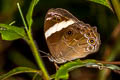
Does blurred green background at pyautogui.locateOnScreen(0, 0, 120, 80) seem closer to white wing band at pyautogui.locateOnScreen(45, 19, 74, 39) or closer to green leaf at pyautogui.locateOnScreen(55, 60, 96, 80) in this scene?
white wing band at pyautogui.locateOnScreen(45, 19, 74, 39)

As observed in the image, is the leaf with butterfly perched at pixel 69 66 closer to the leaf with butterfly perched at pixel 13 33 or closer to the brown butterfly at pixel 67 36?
the leaf with butterfly perched at pixel 13 33

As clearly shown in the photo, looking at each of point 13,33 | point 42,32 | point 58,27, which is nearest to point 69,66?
point 13,33

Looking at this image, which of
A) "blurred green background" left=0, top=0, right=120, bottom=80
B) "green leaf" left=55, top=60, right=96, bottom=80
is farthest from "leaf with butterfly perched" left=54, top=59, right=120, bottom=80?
"blurred green background" left=0, top=0, right=120, bottom=80

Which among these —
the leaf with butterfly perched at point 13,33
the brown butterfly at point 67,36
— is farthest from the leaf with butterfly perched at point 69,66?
the brown butterfly at point 67,36

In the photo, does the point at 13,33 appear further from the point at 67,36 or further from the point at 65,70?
the point at 67,36

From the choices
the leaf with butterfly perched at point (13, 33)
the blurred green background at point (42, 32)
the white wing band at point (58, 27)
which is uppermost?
the leaf with butterfly perched at point (13, 33)
